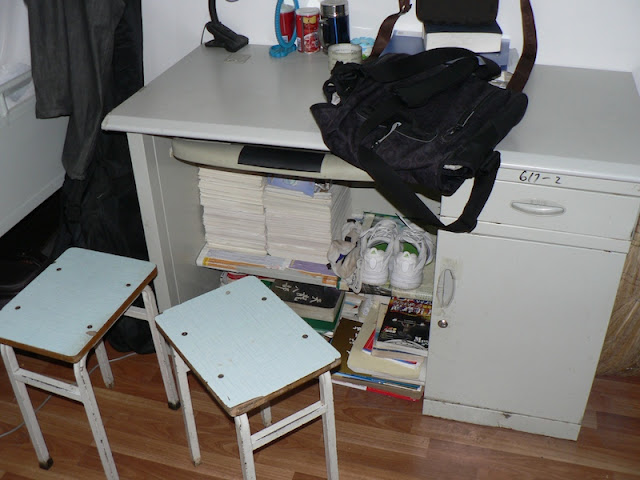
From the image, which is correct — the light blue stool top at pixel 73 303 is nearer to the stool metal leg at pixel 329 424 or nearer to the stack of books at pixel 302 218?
the stack of books at pixel 302 218

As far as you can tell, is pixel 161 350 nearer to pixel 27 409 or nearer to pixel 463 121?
pixel 27 409

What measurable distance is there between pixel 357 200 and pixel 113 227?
2.45 ft

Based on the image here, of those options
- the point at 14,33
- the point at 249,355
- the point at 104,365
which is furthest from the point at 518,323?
the point at 14,33

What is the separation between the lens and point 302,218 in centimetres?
197

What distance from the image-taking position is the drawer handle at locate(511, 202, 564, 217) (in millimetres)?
1532

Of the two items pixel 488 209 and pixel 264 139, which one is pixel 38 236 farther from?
pixel 488 209

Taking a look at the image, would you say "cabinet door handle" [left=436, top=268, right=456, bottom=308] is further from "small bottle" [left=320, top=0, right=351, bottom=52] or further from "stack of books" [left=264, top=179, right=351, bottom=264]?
"small bottle" [left=320, top=0, right=351, bottom=52]

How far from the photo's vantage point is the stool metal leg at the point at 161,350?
182 cm

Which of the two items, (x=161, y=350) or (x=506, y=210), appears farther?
(x=161, y=350)

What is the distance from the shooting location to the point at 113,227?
2.03 meters

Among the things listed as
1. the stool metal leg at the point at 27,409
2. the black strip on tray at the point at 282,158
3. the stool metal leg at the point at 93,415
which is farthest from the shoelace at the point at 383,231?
the stool metal leg at the point at 27,409

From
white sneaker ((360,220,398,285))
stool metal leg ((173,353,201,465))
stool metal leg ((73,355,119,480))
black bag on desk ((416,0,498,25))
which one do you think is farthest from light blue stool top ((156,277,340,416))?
black bag on desk ((416,0,498,25))

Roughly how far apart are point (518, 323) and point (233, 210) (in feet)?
2.76

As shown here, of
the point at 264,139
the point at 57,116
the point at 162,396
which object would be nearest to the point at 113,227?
the point at 57,116
